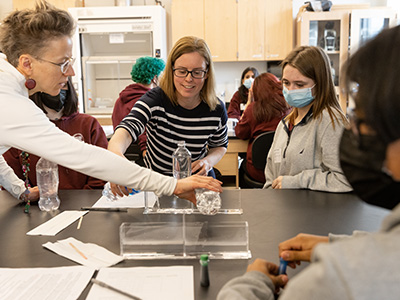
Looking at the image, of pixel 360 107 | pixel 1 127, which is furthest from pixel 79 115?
pixel 360 107

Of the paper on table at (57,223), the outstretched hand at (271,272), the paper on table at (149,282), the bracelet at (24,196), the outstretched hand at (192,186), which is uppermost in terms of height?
the outstretched hand at (192,186)

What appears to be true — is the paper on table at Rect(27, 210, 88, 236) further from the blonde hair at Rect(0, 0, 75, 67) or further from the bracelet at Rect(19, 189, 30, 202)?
the blonde hair at Rect(0, 0, 75, 67)

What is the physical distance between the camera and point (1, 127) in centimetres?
Result: 121

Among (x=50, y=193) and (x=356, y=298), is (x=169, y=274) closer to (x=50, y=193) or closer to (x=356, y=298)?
(x=356, y=298)

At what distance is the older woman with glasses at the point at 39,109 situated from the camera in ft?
4.00

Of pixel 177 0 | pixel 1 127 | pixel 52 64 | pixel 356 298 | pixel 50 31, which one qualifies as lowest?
pixel 356 298

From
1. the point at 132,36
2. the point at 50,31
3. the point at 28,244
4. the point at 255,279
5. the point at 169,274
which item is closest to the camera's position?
the point at 255,279

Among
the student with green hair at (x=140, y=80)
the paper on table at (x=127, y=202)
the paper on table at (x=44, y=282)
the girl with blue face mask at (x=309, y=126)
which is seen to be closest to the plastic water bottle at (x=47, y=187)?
the paper on table at (x=127, y=202)

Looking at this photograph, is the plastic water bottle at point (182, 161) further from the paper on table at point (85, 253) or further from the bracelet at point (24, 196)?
the paper on table at point (85, 253)

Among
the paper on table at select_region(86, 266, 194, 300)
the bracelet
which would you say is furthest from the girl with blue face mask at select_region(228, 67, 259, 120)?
the paper on table at select_region(86, 266, 194, 300)

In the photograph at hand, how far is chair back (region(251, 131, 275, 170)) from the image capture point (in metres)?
2.58

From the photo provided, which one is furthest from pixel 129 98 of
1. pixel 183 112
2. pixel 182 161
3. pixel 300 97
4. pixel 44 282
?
pixel 44 282

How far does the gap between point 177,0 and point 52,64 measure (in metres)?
4.18

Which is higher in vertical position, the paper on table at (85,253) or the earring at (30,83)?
the earring at (30,83)
